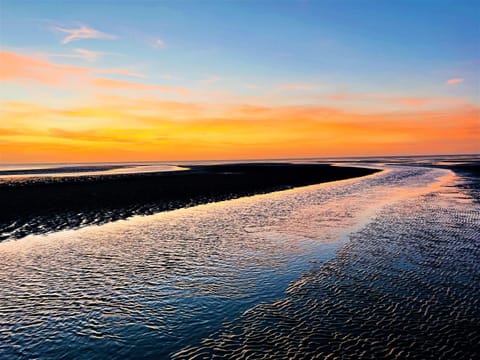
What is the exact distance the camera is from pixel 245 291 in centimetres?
1373

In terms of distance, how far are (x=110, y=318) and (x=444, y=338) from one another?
1023 cm

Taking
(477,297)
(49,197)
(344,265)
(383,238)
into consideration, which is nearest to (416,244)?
(383,238)

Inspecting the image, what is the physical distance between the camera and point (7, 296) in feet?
43.9

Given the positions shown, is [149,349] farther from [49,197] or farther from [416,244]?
[49,197]

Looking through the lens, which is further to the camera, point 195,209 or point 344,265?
point 195,209

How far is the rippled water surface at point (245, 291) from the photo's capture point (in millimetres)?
9844

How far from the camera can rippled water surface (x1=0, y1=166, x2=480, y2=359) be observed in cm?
984

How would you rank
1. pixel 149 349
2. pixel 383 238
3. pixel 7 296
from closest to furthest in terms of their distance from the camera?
pixel 149 349
pixel 7 296
pixel 383 238

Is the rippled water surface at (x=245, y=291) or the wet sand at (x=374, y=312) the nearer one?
the wet sand at (x=374, y=312)

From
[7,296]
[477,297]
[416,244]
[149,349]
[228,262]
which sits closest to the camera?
[149,349]

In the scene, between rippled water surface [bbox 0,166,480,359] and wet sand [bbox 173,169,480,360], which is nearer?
wet sand [bbox 173,169,480,360]

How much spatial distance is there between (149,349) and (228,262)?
26.3 feet

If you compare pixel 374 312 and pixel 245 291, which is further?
pixel 245 291

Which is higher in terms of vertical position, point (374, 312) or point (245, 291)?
point (245, 291)
